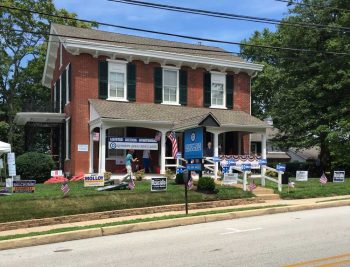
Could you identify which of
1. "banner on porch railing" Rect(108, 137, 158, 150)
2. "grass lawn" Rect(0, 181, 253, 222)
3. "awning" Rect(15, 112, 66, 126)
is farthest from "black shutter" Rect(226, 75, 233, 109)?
"grass lawn" Rect(0, 181, 253, 222)

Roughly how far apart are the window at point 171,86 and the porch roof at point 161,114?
57 cm

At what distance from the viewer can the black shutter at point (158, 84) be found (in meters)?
26.8

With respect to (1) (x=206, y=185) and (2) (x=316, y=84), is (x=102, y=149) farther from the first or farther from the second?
(2) (x=316, y=84)

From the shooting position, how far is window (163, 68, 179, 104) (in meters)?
27.1

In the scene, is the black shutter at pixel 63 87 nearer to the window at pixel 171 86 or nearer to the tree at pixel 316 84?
the window at pixel 171 86

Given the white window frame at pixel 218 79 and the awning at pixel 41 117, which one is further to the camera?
the white window frame at pixel 218 79

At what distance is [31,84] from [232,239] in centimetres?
3820

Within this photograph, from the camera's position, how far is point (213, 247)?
9.56m

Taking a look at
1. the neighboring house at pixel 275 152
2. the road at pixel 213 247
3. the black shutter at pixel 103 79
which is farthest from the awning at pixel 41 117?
the neighboring house at pixel 275 152

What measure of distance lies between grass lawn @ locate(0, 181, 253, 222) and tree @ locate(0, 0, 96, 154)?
25723mm

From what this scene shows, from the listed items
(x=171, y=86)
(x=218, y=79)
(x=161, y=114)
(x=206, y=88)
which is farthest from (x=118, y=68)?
(x=218, y=79)

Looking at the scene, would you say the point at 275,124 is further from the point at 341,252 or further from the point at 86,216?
the point at 341,252

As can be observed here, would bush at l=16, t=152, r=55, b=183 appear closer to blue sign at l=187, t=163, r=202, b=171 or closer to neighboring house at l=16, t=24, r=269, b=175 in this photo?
neighboring house at l=16, t=24, r=269, b=175

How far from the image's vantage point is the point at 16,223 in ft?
43.4
